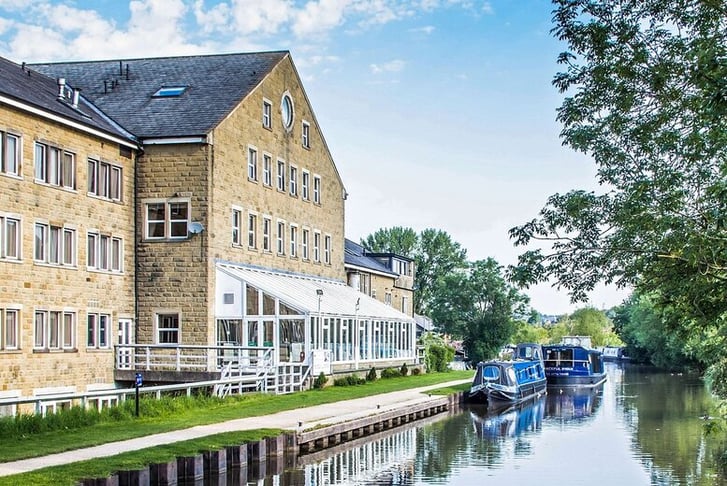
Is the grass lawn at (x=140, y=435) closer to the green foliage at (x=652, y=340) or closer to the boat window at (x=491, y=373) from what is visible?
the boat window at (x=491, y=373)

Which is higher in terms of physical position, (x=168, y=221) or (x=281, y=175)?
(x=281, y=175)

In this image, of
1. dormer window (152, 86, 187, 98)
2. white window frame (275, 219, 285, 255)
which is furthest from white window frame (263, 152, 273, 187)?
dormer window (152, 86, 187, 98)

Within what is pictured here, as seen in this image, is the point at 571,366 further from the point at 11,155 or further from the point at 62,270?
the point at 11,155

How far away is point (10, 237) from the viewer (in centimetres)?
3134

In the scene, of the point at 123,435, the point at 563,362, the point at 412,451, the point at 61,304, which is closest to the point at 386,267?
the point at 563,362

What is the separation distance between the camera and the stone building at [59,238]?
102 ft

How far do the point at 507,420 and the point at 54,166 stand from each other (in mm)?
18184

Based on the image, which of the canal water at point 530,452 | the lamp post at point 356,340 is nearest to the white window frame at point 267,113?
the lamp post at point 356,340

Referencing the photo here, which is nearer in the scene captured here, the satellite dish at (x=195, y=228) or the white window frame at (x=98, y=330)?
the white window frame at (x=98, y=330)

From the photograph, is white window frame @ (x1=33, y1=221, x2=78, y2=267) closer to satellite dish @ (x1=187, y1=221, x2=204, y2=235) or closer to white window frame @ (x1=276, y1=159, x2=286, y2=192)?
satellite dish @ (x1=187, y1=221, x2=204, y2=235)

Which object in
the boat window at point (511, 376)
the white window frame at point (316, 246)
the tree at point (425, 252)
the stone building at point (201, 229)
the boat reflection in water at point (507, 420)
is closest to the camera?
the boat reflection in water at point (507, 420)

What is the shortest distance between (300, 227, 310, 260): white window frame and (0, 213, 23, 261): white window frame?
1805 centimetres

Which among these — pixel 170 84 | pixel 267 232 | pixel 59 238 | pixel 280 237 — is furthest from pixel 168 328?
pixel 170 84

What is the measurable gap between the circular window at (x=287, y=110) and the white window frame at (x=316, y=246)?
6.10 metres
